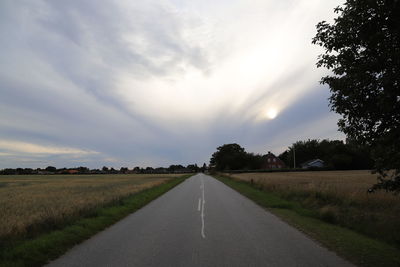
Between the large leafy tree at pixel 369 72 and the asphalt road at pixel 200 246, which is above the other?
the large leafy tree at pixel 369 72

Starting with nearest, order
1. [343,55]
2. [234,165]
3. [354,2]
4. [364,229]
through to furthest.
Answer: [354,2]
[343,55]
[364,229]
[234,165]

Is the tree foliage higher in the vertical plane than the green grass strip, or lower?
higher

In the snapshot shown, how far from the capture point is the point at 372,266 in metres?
6.39

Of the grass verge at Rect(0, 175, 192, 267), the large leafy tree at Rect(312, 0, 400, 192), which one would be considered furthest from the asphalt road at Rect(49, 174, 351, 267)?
the large leafy tree at Rect(312, 0, 400, 192)

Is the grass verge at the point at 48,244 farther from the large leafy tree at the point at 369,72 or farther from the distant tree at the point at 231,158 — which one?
the distant tree at the point at 231,158

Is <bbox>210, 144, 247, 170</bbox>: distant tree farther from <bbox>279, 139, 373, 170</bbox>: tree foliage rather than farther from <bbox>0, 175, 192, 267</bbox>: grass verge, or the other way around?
<bbox>0, 175, 192, 267</bbox>: grass verge

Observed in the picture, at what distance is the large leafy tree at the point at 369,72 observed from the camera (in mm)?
6625

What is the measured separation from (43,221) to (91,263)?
522cm

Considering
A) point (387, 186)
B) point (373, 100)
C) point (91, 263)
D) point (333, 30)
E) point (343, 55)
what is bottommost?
point (91, 263)

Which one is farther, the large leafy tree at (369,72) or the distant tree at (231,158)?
the distant tree at (231,158)

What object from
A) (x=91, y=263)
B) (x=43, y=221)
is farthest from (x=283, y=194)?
(x=91, y=263)

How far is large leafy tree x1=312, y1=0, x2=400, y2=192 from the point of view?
662 cm

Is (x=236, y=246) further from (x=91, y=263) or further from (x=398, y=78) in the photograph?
(x=398, y=78)

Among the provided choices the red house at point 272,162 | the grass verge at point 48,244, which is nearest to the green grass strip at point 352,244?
the grass verge at point 48,244
